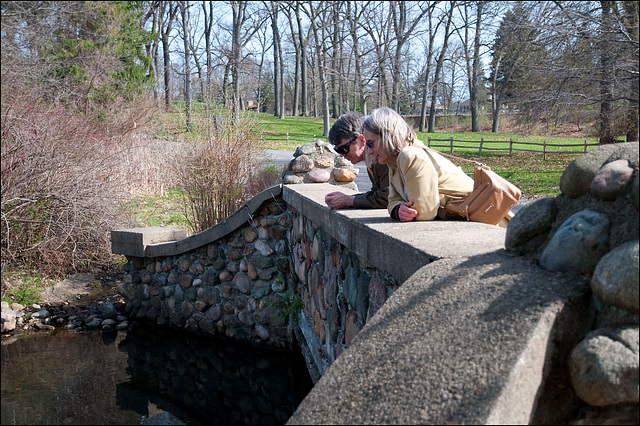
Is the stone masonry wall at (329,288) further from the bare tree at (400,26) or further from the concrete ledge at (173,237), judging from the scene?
the bare tree at (400,26)

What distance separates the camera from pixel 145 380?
5.73 metres

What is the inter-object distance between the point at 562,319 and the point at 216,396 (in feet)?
15.2

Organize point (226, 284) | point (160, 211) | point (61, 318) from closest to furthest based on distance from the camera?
point (226, 284) → point (61, 318) → point (160, 211)

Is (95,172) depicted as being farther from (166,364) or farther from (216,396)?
(216,396)

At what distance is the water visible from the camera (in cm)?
494

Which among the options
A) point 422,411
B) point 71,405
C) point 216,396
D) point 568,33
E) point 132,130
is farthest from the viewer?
point 132,130

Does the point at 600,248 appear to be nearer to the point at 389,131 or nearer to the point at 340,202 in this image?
the point at 389,131

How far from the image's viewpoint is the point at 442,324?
160 centimetres

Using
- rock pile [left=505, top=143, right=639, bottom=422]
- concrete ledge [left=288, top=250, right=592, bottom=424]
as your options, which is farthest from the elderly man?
concrete ledge [left=288, top=250, right=592, bottom=424]

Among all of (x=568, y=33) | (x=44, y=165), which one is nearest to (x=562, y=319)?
(x=44, y=165)

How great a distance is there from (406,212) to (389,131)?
0.49 meters

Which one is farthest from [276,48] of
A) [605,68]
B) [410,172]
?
[410,172]

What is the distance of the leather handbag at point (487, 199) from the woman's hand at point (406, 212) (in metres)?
0.25

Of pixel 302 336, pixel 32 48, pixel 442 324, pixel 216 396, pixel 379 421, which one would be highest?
pixel 32 48
